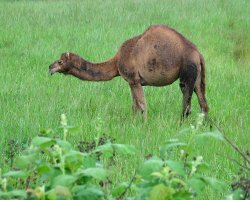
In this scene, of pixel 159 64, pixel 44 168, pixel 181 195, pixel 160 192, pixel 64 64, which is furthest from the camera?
pixel 64 64

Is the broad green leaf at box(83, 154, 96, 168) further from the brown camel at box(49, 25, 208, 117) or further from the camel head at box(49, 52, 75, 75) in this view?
the camel head at box(49, 52, 75, 75)

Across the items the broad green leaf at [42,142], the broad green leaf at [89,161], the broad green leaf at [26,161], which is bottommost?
the broad green leaf at [89,161]

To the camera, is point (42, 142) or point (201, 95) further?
point (201, 95)

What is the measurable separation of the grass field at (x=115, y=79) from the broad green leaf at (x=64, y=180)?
0.42m

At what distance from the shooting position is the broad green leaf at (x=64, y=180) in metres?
2.45

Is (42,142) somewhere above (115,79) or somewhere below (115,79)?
above

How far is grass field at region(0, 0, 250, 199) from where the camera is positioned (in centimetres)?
663

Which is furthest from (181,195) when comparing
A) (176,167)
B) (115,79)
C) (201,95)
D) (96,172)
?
(115,79)

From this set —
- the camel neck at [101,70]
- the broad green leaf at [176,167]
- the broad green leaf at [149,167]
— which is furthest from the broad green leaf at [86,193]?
the camel neck at [101,70]

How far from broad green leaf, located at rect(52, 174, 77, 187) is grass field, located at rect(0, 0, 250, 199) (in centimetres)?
42

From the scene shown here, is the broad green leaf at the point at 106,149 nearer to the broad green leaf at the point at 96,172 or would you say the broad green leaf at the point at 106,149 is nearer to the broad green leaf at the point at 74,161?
the broad green leaf at the point at 74,161

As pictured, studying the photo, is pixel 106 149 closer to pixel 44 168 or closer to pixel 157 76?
pixel 44 168

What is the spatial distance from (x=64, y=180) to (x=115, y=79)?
795 cm

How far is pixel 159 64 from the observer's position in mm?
7801
